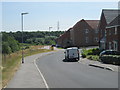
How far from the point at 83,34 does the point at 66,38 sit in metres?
19.1

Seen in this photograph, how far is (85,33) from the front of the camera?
87.1 metres

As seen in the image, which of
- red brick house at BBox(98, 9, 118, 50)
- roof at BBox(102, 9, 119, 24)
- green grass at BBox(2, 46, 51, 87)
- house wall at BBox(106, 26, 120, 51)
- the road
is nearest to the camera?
the road

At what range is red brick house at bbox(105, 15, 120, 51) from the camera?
41.9 meters

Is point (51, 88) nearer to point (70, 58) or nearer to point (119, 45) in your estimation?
point (70, 58)

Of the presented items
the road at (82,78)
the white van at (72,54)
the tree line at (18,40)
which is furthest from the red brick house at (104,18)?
the road at (82,78)

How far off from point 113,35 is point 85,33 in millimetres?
43306

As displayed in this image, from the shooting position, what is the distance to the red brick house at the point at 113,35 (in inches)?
1648

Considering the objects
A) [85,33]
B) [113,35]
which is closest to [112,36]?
[113,35]

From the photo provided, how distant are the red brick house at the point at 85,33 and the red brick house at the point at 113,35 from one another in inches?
1542

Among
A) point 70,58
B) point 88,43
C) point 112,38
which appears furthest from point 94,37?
point 70,58

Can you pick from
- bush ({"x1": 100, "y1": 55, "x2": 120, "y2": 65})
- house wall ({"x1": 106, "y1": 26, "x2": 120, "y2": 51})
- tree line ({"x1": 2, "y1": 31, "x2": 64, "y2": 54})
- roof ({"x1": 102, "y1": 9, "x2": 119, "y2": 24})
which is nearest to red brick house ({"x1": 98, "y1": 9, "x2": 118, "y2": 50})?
roof ({"x1": 102, "y1": 9, "x2": 119, "y2": 24})

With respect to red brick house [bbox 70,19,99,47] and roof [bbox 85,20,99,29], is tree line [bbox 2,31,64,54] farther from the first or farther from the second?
roof [bbox 85,20,99,29]

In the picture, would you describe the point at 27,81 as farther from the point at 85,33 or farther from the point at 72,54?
the point at 85,33

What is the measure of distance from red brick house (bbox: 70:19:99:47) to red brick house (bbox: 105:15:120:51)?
128 feet
